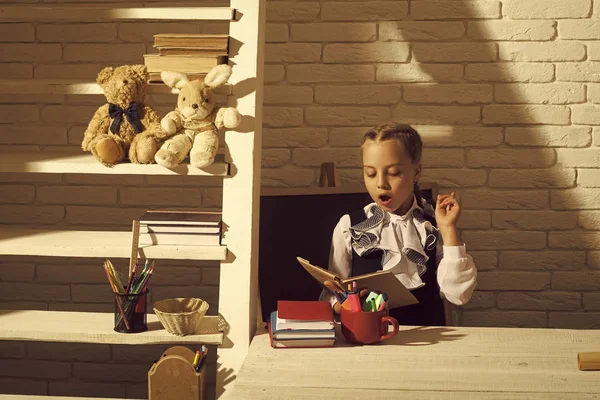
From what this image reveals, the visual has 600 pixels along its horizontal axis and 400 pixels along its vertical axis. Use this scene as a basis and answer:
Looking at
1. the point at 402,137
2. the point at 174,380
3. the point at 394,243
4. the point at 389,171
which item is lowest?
the point at 174,380

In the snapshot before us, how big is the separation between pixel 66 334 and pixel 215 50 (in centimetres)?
87

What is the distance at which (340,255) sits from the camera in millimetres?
2381

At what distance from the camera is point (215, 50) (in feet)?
6.91

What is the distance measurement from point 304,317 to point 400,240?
18.1 inches

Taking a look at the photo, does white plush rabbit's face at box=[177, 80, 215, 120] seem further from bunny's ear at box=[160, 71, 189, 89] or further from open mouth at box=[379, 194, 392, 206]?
open mouth at box=[379, 194, 392, 206]

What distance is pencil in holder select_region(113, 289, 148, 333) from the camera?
83.0 inches

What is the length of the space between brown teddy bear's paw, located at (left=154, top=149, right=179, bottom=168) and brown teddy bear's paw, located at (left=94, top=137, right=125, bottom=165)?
12 cm

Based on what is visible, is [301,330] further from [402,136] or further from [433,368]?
[402,136]

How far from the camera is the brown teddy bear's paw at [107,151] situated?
6.78ft

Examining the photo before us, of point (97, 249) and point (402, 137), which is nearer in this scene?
point (97, 249)

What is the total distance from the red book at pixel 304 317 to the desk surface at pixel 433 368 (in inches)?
2.5

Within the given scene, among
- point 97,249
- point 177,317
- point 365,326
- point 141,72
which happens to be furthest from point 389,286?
point 141,72

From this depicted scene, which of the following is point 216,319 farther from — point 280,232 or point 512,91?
point 512,91

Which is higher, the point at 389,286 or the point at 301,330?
the point at 389,286
